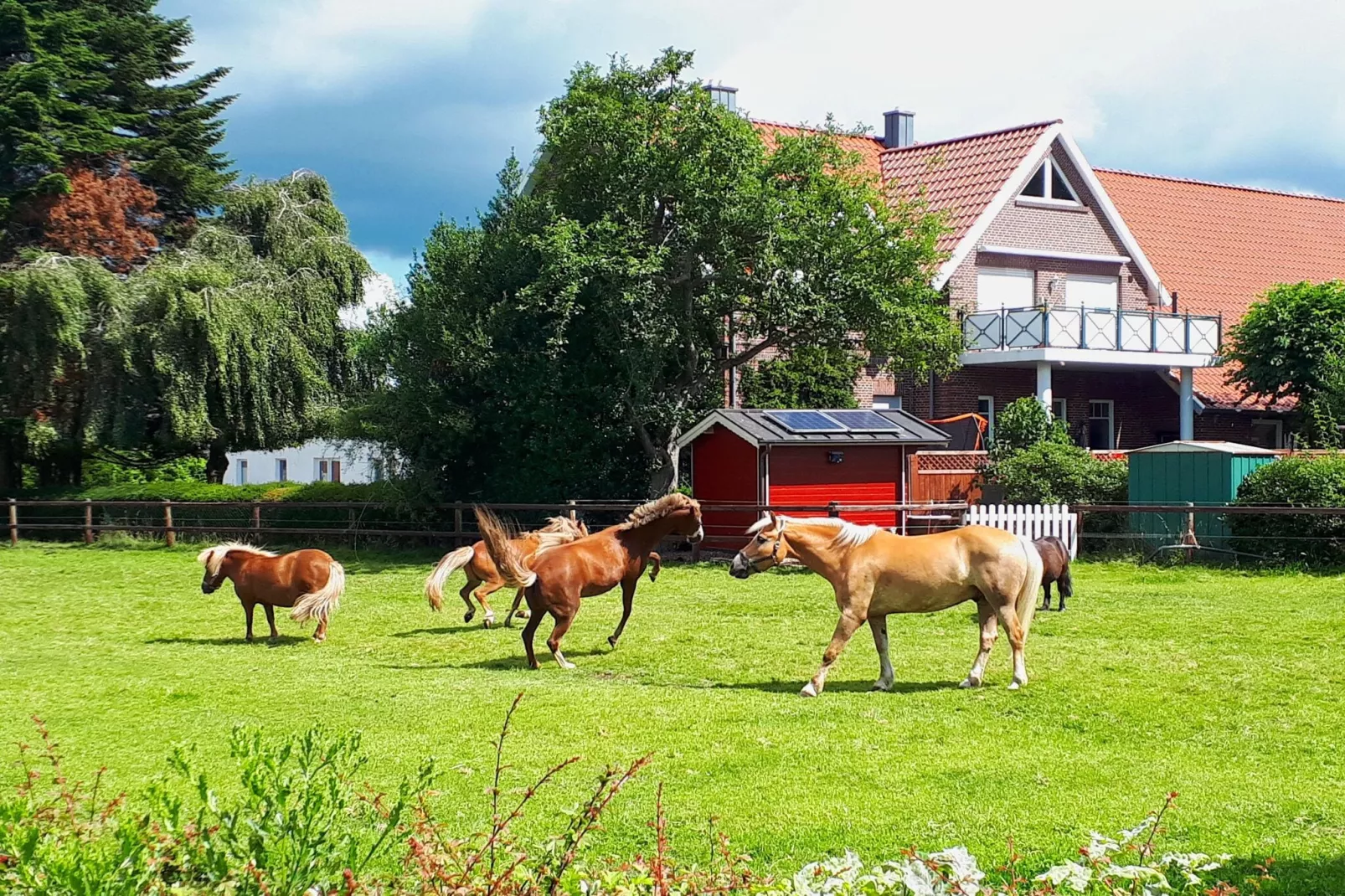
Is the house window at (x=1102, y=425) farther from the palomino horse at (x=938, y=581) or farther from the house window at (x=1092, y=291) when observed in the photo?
the palomino horse at (x=938, y=581)

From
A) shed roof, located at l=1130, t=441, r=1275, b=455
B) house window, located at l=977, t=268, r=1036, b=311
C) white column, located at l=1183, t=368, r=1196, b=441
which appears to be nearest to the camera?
shed roof, located at l=1130, t=441, r=1275, b=455

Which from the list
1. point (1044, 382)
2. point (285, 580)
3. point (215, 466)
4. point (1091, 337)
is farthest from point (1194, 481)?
point (215, 466)

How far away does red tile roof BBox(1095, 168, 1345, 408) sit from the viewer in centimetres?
3731

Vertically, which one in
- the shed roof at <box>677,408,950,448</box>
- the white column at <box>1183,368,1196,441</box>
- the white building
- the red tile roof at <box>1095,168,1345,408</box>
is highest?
the red tile roof at <box>1095,168,1345,408</box>

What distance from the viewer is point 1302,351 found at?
28.9 meters

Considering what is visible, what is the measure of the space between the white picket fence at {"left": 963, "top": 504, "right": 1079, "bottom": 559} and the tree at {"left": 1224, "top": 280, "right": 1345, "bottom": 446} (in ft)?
30.8

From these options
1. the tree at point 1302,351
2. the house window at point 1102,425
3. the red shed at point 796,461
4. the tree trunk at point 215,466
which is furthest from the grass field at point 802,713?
the house window at point 1102,425

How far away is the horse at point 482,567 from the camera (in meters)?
14.0

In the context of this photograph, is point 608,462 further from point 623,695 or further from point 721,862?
point 721,862

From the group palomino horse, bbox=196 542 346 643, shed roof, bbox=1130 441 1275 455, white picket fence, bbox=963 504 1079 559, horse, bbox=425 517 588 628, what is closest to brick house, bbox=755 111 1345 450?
shed roof, bbox=1130 441 1275 455

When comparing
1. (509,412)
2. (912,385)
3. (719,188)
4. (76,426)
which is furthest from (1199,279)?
(76,426)

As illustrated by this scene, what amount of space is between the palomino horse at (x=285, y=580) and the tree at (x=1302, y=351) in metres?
21.9

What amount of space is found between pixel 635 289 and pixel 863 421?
16.5 ft

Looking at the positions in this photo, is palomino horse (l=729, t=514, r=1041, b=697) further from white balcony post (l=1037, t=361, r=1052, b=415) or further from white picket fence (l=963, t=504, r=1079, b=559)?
white balcony post (l=1037, t=361, r=1052, b=415)
